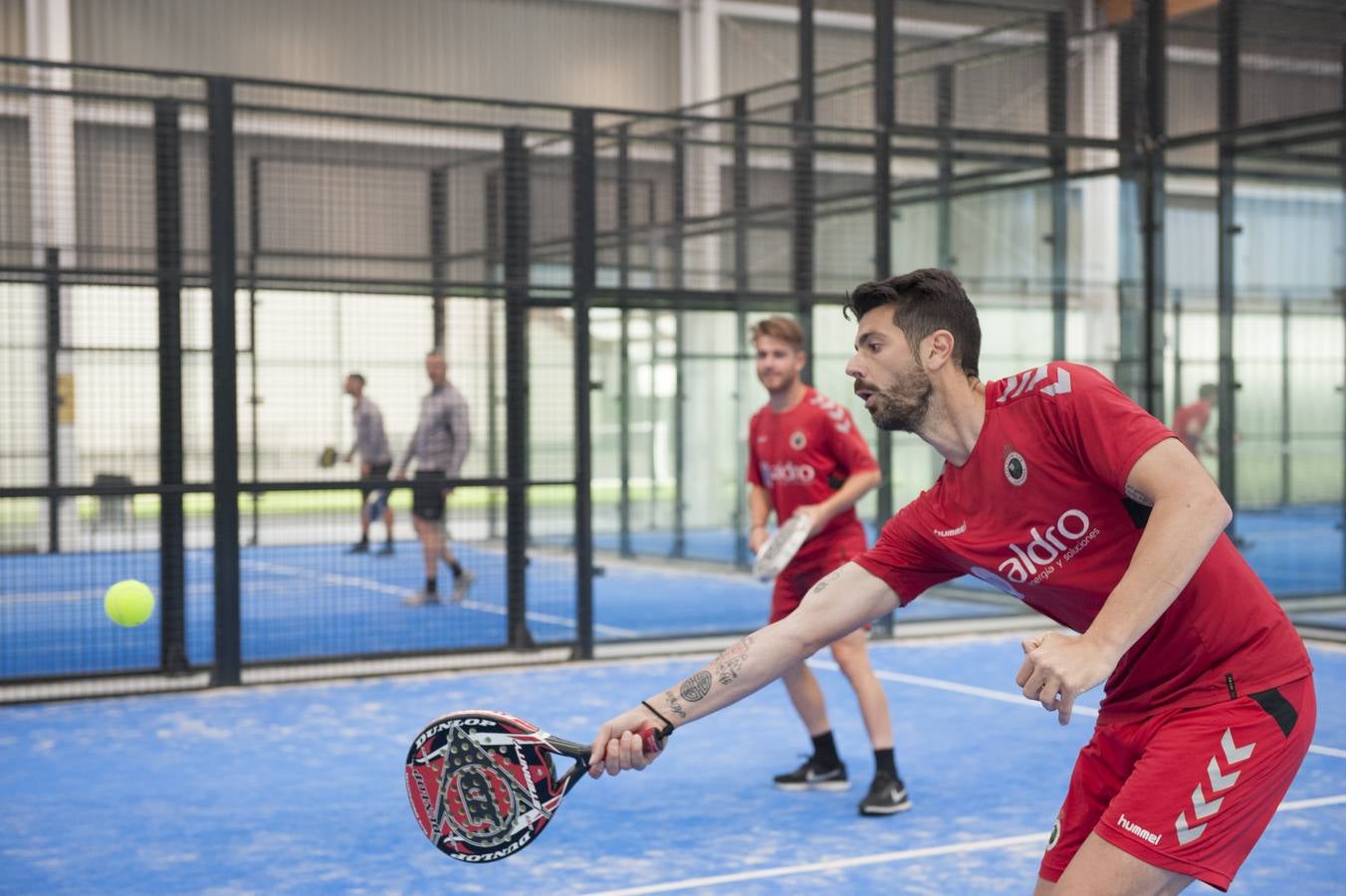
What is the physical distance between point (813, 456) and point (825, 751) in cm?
119

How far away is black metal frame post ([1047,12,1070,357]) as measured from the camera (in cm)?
1102

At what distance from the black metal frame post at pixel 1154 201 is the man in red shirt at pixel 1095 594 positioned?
329 inches

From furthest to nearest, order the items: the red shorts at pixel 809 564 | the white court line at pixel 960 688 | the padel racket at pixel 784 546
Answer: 1. the white court line at pixel 960 688
2. the red shorts at pixel 809 564
3. the padel racket at pixel 784 546

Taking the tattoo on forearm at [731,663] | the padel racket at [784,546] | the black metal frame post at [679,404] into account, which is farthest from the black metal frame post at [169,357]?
the tattoo on forearm at [731,663]

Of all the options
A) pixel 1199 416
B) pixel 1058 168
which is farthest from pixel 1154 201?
pixel 1199 416

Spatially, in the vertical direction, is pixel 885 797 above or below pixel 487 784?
below

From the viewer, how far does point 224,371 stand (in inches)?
338

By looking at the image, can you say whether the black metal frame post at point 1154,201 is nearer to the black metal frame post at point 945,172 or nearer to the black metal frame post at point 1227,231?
the black metal frame post at point 1227,231

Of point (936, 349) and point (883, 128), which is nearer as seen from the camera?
point (936, 349)

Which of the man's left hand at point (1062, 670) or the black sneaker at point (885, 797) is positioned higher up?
the man's left hand at point (1062, 670)

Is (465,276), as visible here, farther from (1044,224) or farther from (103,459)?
(1044,224)

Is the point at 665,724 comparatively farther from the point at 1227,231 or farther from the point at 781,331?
the point at 1227,231

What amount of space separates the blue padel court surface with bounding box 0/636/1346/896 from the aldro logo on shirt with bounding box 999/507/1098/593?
2184mm

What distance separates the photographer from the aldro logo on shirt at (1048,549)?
2.92 metres
